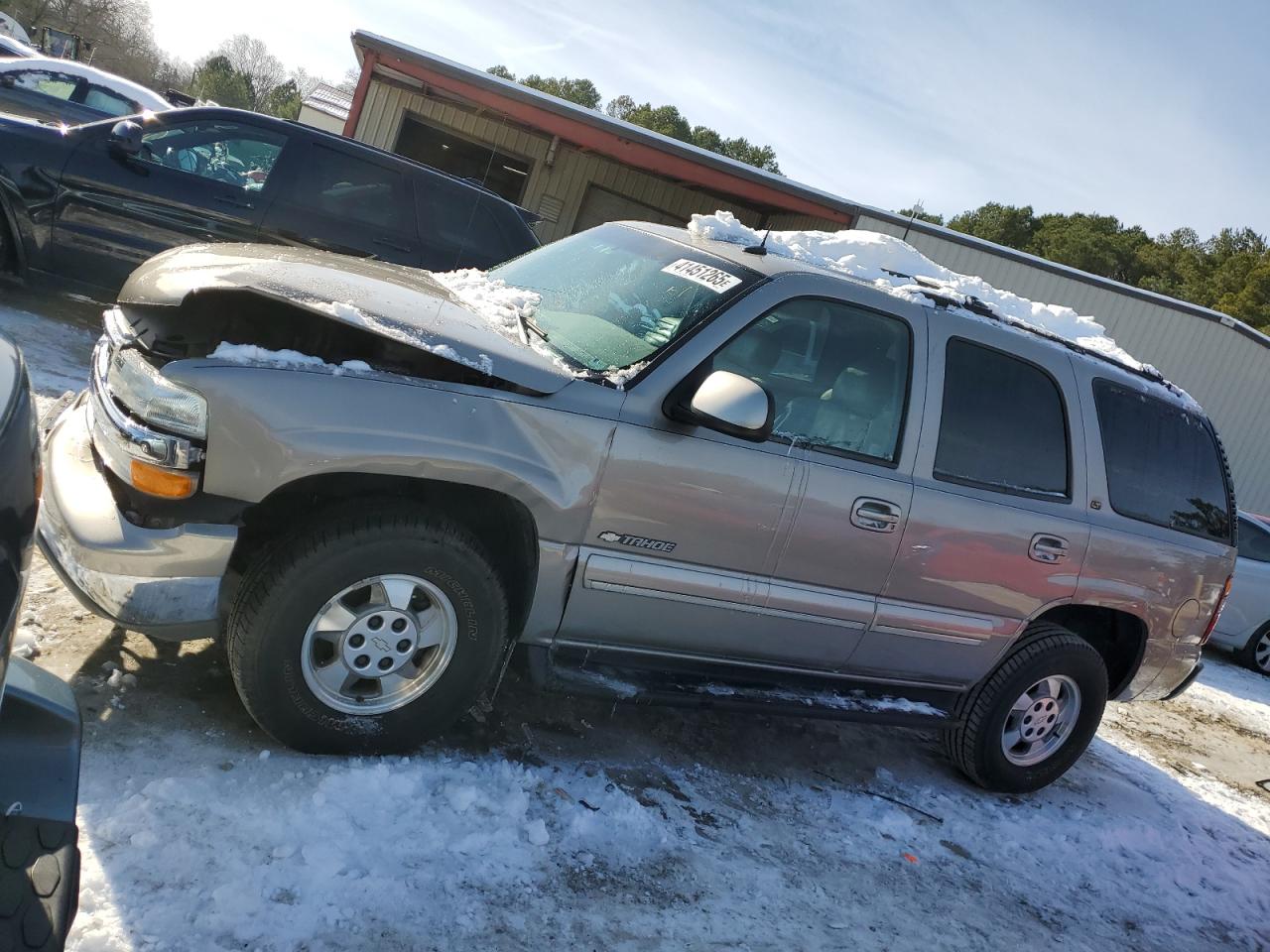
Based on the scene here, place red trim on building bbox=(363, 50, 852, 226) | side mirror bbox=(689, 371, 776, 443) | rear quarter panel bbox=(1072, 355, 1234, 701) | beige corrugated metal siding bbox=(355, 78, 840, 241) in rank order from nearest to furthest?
side mirror bbox=(689, 371, 776, 443) → rear quarter panel bbox=(1072, 355, 1234, 701) → red trim on building bbox=(363, 50, 852, 226) → beige corrugated metal siding bbox=(355, 78, 840, 241)

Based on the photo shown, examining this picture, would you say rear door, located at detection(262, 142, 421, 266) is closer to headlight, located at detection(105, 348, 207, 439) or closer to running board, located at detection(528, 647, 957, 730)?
headlight, located at detection(105, 348, 207, 439)

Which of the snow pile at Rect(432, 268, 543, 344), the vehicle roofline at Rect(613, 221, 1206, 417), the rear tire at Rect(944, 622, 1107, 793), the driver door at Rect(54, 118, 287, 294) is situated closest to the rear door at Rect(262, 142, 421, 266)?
the driver door at Rect(54, 118, 287, 294)

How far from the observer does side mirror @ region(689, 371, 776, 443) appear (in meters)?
3.29

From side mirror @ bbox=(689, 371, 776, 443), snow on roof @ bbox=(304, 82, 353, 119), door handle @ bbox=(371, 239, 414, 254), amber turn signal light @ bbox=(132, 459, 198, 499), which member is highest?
snow on roof @ bbox=(304, 82, 353, 119)

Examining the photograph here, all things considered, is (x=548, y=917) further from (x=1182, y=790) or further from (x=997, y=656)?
(x=1182, y=790)

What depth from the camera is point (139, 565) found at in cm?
288

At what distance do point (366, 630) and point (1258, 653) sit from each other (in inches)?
384

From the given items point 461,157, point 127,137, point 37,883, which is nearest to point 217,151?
point 127,137

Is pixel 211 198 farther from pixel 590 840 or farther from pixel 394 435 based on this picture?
pixel 590 840

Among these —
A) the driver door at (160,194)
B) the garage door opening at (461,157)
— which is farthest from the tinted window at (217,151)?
the garage door opening at (461,157)

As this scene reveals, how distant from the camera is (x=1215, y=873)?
4586 mm

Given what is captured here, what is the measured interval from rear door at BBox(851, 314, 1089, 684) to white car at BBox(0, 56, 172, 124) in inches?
425

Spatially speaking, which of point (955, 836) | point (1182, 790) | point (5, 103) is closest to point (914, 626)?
point (955, 836)

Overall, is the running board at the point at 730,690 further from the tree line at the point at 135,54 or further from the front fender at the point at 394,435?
the tree line at the point at 135,54
